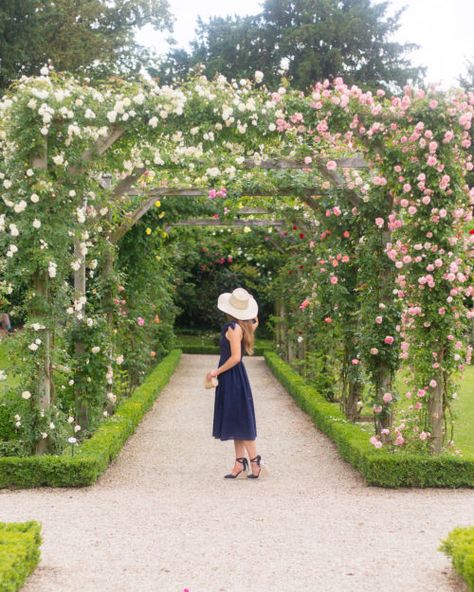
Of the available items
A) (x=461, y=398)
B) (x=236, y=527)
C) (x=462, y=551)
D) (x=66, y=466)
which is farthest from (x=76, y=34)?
(x=462, y=551)

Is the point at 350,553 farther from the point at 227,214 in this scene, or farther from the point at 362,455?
the point at 227,214

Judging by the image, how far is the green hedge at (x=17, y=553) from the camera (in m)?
3.39

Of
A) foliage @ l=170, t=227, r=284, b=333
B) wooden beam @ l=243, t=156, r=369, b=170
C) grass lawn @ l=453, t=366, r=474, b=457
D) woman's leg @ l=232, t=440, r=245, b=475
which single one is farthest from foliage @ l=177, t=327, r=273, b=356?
woman's leg @ l=232, t=440, r=245, b=475

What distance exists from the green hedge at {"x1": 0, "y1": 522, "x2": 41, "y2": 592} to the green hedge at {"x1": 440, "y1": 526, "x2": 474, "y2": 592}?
1.79 metres

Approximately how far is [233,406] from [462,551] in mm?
2670

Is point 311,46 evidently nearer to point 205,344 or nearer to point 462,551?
point 205,344

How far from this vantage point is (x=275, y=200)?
1047cm

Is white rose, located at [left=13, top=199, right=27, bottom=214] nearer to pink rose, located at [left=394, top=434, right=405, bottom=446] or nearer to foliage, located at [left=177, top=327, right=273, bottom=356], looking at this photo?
pink rose, located at [left=394, top=434, right=405, bottom=446]

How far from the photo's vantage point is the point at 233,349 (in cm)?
609

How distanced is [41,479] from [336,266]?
3265 mm

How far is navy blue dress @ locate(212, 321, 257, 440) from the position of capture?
6.09m

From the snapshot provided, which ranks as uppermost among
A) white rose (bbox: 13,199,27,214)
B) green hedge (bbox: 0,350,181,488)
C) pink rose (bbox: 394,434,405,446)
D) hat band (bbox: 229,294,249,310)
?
white rose (bbox: 13,199,27,214)

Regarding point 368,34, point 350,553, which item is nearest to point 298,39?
point 368,34

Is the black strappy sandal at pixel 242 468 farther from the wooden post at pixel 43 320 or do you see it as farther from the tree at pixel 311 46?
the tree at pixel 311 46
